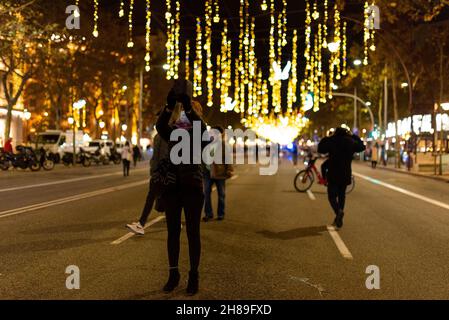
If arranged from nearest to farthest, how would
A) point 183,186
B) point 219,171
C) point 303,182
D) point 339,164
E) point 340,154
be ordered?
point 183,186 → point 339,164 → point 340,154 → point 219,171 → point 303,182

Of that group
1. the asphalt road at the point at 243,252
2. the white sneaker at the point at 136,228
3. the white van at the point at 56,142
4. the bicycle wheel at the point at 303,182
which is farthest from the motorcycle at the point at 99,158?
the white sneaker at the point at 136,228

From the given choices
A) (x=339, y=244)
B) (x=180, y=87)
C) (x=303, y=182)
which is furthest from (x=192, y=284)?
(x=303, y=182)

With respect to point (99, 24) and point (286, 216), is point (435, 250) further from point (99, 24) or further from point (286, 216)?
point (99, 24)

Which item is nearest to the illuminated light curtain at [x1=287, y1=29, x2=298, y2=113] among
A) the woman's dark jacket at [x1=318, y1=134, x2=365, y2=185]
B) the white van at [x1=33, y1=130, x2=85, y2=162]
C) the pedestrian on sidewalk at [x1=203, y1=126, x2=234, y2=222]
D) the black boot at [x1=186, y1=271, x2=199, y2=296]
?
the white van at [x1=33, y1=130, x2=85, y2=162]

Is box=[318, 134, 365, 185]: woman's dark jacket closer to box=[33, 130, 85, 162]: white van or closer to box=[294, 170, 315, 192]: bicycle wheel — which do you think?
box=[294, 170, 315, 192]: bicycle wheel

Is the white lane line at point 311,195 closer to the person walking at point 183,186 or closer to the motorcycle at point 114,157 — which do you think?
the person walking at point 183,186

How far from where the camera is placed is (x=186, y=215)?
229 inches

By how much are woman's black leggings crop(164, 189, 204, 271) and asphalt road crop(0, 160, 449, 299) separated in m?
0.38

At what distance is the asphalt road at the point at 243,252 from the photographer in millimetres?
5988

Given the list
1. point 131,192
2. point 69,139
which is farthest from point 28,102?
point 131,192

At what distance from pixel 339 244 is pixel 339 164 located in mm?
Result: 1948

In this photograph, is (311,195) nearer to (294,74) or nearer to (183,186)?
(183,186)

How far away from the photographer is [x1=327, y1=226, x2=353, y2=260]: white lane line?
795 cm

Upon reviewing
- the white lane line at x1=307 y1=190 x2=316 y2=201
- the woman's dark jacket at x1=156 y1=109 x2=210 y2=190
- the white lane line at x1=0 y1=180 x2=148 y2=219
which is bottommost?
the white lane line at x1=307 y1=190 x2=316 y2=201
